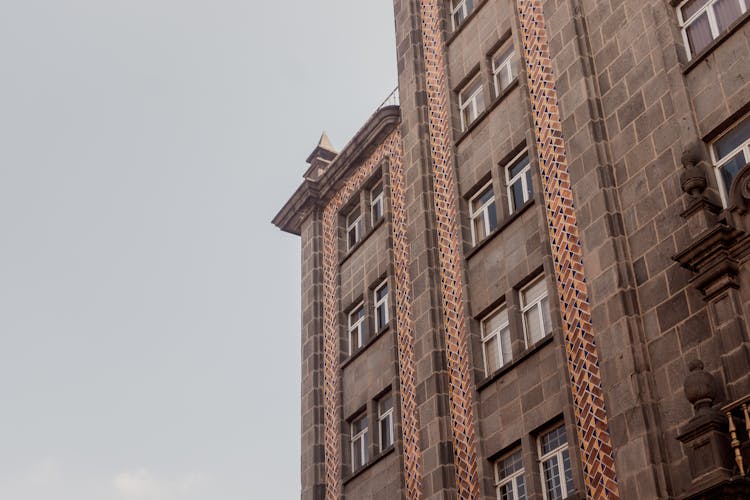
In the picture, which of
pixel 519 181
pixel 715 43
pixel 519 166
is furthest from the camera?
pixel 519 166

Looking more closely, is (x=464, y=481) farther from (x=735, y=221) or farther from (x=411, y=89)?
(x=411, y=89)

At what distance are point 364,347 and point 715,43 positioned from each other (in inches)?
536

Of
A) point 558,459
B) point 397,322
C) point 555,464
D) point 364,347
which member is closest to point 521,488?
point 555,464

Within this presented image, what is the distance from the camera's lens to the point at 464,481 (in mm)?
25547

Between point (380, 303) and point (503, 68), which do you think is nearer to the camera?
point (503, 68)

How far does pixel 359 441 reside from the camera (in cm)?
3128

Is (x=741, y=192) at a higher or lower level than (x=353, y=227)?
lower

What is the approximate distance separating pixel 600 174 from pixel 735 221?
145 inches

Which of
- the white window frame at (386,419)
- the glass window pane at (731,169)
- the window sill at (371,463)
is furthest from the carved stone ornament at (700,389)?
the white window frame at (386,419)

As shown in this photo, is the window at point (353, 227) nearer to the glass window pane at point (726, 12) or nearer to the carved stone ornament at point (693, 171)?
the glass window pane at point (726, 12)

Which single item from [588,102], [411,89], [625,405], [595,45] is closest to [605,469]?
[625,405]

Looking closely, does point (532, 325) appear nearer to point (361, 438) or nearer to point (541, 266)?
point (541, 266)

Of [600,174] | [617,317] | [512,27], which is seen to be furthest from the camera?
[512,27]

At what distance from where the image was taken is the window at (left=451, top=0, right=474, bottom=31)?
1252 inches
